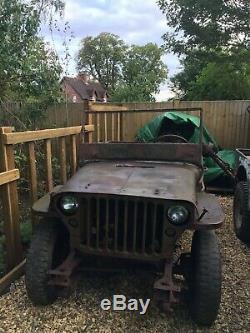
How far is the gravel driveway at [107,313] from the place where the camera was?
104 inches

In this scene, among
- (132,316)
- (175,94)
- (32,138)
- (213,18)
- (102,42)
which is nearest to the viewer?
(132,316)

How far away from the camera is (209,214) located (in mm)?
2699

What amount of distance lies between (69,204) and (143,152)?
122 centimetres

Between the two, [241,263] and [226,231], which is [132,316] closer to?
[241,263]

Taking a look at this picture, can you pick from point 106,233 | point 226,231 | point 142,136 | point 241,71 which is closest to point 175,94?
point 241,71

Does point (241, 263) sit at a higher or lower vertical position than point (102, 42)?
lower

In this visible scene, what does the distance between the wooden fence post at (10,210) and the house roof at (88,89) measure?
34.9 meters

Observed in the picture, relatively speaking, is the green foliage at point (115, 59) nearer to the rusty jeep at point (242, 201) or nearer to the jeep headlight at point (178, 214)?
the rusty jeep at point (242, 201)

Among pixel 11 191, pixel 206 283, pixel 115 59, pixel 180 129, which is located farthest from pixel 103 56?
pixel 206 283

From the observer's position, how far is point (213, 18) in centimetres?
1462

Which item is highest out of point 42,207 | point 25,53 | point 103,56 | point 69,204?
point 103,56

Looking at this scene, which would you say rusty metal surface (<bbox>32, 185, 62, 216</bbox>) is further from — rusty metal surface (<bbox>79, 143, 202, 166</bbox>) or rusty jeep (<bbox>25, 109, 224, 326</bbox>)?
rusty metal surface (<bbox>79, 143, 202, 166</bbox>)

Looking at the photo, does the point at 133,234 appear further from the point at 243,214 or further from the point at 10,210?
the point at 243,214

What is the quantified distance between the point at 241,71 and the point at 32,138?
1404 centimetres
